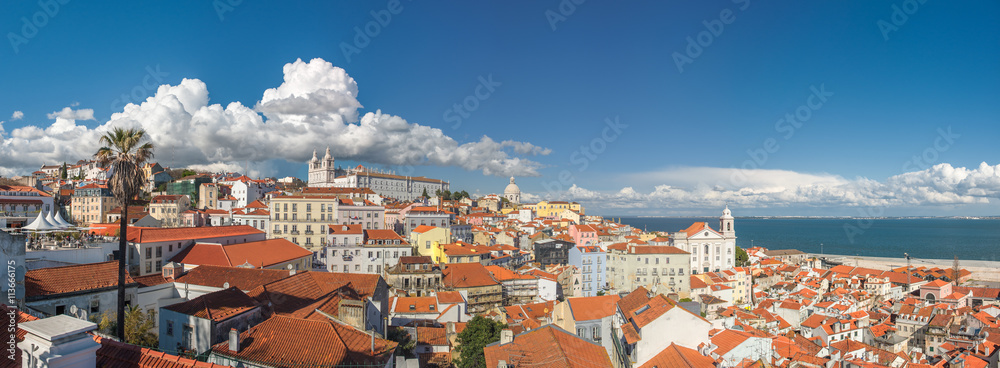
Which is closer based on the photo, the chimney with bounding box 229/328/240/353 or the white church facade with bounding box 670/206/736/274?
the chimney with bounding box 229/328/240/353

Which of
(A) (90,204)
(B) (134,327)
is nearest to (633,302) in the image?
(B) (134,327)

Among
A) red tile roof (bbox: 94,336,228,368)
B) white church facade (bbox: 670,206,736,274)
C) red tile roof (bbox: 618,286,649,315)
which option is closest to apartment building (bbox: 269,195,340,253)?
red tile roof (bbox: 618,286,649,315)

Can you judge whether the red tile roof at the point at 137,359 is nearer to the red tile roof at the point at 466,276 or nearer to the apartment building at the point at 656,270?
the red tile roof at the point at 466,276

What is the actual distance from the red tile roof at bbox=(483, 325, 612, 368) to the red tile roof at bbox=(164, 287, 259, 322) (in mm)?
7918

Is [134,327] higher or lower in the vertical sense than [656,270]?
higher

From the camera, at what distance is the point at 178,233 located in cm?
2975

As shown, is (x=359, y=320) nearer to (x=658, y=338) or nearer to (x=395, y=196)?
(x=658, y=338)

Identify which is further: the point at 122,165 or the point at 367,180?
the point at 367,180

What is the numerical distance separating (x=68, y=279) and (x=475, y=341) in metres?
16.5

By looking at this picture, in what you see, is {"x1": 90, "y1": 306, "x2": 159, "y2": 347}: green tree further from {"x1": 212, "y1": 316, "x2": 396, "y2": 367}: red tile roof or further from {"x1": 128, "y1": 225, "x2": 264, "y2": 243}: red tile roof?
{"x1": 128, "y1": 225, "x2": 264, "y2": 243}: red tile roof

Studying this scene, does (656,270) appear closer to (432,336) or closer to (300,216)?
(432,336)

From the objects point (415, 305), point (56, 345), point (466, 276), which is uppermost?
point (56, 345)

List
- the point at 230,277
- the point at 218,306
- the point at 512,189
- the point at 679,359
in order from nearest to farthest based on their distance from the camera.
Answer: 1. the point at 218,306
2. the point at 679,359
3. the point at 230,277
4. the point at 512,189

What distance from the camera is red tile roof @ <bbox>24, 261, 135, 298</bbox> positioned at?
15.3 meters
